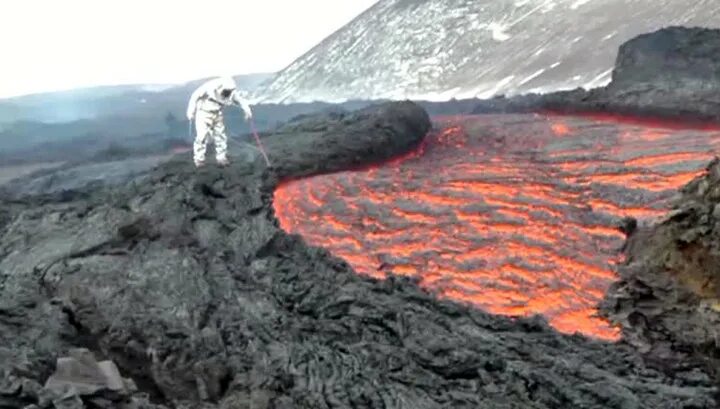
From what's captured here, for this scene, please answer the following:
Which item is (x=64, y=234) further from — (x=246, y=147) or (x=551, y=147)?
(x=551, y=147)

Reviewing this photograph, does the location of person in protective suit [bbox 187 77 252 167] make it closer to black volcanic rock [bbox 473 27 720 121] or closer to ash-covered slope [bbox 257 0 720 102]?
black volcanic rock [bbox 473 27 720 121]

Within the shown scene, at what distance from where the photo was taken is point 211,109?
35.2 ft

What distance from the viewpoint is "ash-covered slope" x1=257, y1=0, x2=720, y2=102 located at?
1102 inches

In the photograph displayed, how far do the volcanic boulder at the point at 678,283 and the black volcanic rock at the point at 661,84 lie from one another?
8273 mm

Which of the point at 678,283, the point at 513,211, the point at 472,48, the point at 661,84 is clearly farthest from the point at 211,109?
the point at 472,48

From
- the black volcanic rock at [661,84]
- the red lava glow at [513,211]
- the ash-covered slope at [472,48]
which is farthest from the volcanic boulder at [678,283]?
the ash-covered slope at [472,48]

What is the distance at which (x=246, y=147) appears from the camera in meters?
13.2

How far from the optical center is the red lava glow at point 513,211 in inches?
320

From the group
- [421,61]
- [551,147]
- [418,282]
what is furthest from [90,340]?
[421,61]

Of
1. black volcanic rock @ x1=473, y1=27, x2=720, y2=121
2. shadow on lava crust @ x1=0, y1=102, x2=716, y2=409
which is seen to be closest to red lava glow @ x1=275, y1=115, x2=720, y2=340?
shadow on lava crust @ x1=0, y1=102, x2=716, y2=409

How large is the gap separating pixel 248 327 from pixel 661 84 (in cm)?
1060

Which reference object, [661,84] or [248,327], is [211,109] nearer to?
[248,327]

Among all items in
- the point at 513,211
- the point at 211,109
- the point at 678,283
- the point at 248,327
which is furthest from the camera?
the point at 211,109

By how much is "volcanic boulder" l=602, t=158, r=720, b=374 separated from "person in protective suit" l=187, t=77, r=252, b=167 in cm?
626
